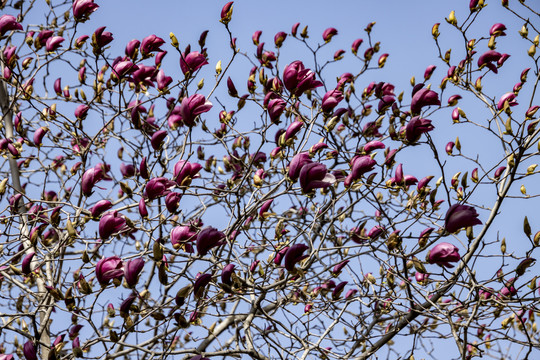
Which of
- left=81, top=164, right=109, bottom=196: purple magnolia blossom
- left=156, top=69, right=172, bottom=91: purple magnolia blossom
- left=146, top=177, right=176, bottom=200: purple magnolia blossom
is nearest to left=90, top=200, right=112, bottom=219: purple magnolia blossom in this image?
left=81, top=164, right=109, bottom=196: purple magnolia blossom

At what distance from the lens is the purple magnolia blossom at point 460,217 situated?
188 cm

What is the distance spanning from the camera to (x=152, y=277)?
13.1 ft

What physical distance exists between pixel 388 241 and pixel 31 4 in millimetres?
3324

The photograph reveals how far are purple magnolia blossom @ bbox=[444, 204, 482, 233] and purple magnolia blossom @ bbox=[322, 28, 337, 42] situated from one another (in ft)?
6.31

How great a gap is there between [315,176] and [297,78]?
51 centimetres

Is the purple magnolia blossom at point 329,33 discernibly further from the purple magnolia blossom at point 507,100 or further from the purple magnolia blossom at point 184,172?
the purple magnolia blossom at point 184,172

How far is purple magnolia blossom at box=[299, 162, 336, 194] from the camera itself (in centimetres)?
190

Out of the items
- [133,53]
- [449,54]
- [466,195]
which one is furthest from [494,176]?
[133,53]

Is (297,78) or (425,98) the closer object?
(297,78)

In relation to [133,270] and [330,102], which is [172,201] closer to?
[133,270]

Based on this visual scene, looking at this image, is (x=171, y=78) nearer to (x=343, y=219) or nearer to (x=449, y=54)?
(x=343, y=219)

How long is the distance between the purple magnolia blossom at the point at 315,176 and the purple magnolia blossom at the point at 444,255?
487 mm

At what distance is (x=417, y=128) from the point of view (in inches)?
89.9

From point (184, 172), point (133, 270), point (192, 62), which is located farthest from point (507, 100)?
point (133, 270)
